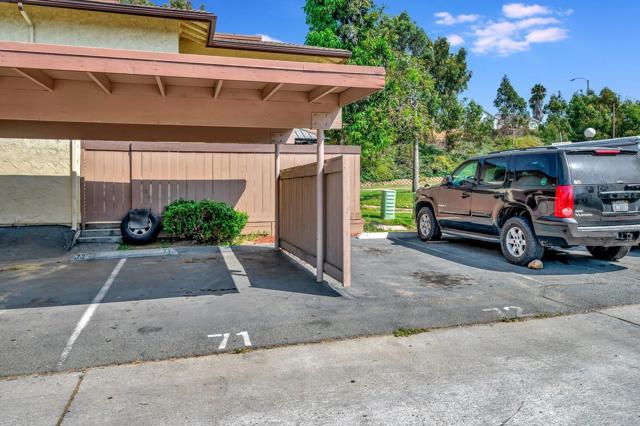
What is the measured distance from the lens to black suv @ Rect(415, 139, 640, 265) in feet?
23.2

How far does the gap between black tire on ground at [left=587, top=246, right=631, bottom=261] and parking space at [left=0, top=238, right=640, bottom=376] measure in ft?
0.55

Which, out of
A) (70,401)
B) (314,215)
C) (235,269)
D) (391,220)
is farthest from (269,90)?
(391,220)

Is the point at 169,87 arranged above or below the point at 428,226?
above

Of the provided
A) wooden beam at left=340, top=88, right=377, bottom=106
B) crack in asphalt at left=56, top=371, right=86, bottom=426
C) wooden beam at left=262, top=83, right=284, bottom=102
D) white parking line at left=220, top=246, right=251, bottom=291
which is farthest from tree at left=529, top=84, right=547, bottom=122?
crack in asphalt at left=56, top=371, right=86, bottom=426

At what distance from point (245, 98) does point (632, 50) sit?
39845 millimetres

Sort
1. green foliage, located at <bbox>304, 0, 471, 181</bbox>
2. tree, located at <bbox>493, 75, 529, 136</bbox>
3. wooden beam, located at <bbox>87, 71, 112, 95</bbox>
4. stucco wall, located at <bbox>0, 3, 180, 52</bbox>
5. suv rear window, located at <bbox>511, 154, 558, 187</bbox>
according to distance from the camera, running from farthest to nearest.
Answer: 1. tree, located at <bbox>493, 75, 529, 136</bbox>
2. green foliage, located at <bbox>304, 0, 471, 181</bbox>
3. stucco wall, located at <bbox>0, 3, 180, 52</bbox>
4. suv rear window, located at <bbox>511, 154, 558, 187</bbox>
5. wooden beam, located at <bbox>87, 71, 112, 95</bbox>

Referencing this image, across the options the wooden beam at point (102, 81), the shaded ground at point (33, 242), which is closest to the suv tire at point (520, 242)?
the wooden beam at point (102, 81)

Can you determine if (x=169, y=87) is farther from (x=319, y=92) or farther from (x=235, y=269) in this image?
(x=235, y=269)

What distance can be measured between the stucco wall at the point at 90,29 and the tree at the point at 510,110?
1604 inches

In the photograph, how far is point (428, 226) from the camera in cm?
1077

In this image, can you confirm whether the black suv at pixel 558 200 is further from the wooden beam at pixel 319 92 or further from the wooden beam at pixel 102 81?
the wooden beam at pixel 102 81

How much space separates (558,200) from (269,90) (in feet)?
15.5

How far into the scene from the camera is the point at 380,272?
749 centimetres

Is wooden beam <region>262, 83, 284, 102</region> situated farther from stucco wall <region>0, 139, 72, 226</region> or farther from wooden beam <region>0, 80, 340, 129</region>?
stucco wall <region>0, 139, 72, 226</region>
